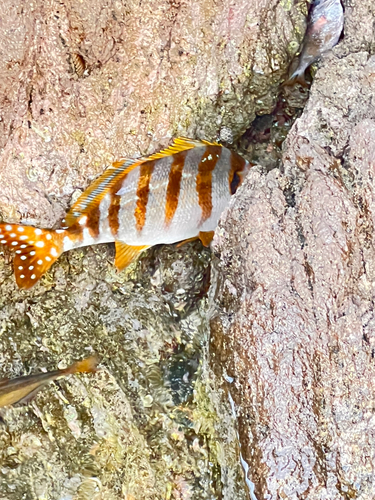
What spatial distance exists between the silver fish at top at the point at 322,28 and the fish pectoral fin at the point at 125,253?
1416 millimetres

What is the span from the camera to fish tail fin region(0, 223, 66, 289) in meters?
2.41

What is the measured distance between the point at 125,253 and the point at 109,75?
0.95 m

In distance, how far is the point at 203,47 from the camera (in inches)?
97.2

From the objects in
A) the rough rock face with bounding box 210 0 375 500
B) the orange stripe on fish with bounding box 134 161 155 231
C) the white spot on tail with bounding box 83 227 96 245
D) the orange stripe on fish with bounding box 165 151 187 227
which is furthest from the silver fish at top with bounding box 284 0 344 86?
the white spot on tail with bounding box 83 227 96 245

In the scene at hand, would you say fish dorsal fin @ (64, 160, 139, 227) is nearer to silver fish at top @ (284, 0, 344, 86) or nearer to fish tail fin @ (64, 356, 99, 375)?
fish tail fin @ (64, 356, 99, 375)

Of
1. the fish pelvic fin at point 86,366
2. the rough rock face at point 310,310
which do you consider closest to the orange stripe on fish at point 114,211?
the rough rock face at point 310,310

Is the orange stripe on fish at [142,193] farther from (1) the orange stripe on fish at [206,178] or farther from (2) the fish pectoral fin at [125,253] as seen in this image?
(1) the orange stripe on fish at [206,178]

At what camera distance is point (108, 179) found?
2488 millimetres

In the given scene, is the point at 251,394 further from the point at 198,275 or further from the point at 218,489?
the point at 198,275

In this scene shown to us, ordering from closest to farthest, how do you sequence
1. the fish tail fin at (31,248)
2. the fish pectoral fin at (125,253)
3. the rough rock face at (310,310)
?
the rough rock face at (310,310)
the fish tail fin at (31,248)
the fish pectoral fin at (125,253)

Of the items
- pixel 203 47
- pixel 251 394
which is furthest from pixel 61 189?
pixel 251 394

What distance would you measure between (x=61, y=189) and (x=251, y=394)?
1452 mm

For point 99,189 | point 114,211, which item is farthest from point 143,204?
point 99,189

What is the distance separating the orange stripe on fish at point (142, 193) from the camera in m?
2.43
